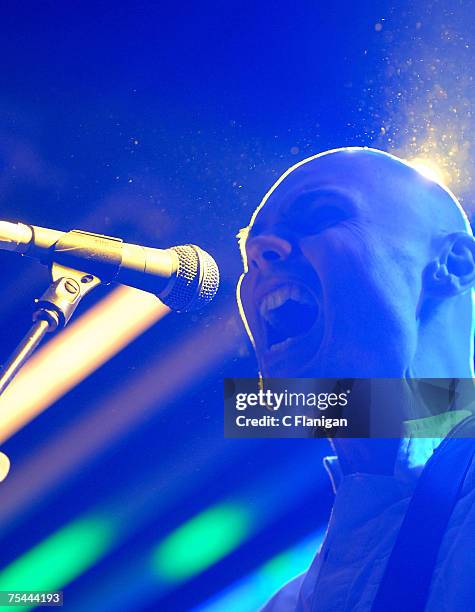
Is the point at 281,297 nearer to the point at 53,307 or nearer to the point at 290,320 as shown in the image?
the point at 290,320

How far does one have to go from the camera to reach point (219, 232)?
1.95 meters

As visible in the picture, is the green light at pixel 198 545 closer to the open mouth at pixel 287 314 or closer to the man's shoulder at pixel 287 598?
the man's shoulder at pixel 287 598

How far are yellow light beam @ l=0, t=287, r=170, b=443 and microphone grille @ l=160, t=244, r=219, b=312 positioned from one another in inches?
3.8

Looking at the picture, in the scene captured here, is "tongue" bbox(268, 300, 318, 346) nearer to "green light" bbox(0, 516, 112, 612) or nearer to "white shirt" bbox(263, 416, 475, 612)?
"white shirt" bbox(263, 416, 475, 612)

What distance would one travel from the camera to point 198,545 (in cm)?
185

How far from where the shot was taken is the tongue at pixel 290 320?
6.18 ft

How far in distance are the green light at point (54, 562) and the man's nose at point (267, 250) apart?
0.83 metres

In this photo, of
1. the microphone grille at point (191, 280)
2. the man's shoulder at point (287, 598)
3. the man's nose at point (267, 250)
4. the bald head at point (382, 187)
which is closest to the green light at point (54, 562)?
the man's shoulder at point (287, 598)

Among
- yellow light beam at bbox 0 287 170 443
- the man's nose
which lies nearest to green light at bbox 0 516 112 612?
yellow light beam at bbox 0 287 170 443

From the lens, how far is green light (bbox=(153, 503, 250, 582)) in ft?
6.03

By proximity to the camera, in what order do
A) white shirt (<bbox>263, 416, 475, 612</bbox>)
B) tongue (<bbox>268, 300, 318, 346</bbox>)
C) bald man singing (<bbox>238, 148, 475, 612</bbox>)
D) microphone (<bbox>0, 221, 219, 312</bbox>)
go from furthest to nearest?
tongue (<bbox>268, 300, 318, 346</bbox>) < bald man singing (<bbox>238, 148, 475, 612</bbox>) < microphone (<bbox>0, 221, 219, 312</bbox>) < white shirt (<bbox>263, 416, 475, 612</bbox>)

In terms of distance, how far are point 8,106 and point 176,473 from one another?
1.15m

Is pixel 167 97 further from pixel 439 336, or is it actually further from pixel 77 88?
pixel 439 336

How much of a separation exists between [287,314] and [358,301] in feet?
0.64
